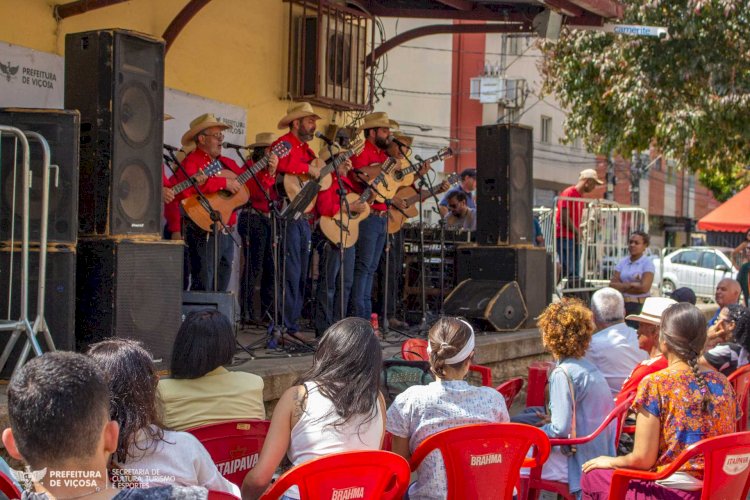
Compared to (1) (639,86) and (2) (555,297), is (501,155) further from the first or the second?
(1) (639,86)

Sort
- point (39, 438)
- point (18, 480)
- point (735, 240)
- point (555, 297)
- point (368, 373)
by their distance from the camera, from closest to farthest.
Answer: point (39, 438), point (18, 480), point (368, 373), point (555, 297), point (735, 240)

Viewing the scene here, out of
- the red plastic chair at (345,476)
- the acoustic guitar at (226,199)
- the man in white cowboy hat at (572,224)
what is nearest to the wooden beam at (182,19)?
the acoustic guitar at (226,199)

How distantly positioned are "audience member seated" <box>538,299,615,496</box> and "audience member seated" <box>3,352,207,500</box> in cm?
235

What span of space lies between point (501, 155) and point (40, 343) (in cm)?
478

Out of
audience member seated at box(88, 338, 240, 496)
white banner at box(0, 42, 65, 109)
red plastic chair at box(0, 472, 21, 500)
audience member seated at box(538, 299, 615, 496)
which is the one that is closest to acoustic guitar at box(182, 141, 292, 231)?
white banner at box(0, 42, 65, 109)

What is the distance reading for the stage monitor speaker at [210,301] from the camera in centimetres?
587

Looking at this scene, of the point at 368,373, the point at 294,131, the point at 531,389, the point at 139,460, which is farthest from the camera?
the point at 294,131

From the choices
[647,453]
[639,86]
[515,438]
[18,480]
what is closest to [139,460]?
[18,480]

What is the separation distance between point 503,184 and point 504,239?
0.50 meters

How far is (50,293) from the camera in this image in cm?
496

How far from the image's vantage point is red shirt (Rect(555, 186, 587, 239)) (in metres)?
9.85

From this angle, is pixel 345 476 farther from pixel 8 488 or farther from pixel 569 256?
pixel 569 256

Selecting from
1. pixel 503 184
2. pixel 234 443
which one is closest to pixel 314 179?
pixel 503 184

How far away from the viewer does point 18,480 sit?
2395 mm
